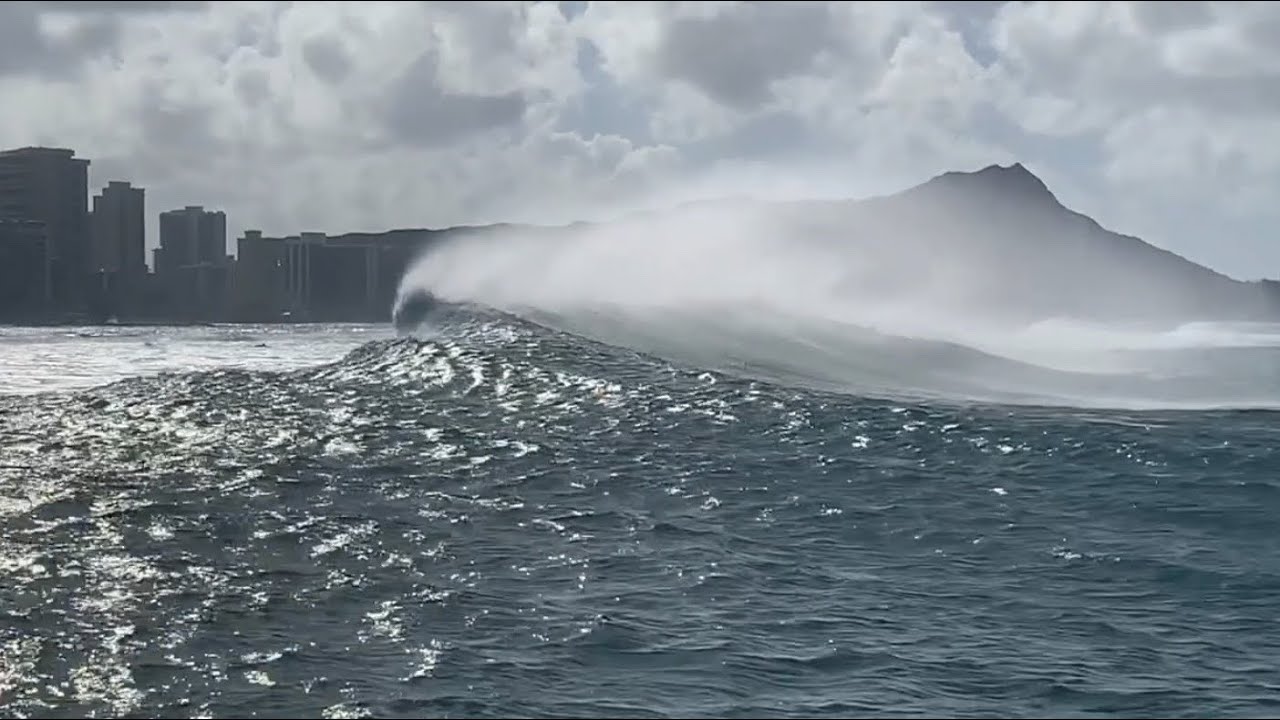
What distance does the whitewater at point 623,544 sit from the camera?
16.2 m

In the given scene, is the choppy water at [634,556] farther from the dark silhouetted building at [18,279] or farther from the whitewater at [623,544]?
the dark silhouetted building at [18,279]

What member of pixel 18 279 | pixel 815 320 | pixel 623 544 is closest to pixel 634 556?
pixel 623 544

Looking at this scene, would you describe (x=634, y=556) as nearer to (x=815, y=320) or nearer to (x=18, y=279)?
(x=815, y=320)

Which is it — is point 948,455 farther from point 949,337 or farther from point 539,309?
point 949,337

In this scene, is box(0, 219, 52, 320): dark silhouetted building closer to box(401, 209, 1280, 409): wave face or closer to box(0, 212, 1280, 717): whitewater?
box(401, 209, 1280, 409): wave face

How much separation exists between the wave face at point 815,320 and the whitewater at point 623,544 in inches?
71.3

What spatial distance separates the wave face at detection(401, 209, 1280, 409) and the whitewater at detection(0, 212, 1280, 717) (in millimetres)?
1810

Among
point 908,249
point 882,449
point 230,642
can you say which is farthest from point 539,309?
point 908,249

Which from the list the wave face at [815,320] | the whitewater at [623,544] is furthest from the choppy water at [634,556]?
the wave face at [815,320]

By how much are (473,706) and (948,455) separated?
53.6ft

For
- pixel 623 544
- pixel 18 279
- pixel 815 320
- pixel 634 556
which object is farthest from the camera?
pixel 18 279

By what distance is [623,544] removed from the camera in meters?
22.9

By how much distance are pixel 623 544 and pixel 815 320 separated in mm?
49934

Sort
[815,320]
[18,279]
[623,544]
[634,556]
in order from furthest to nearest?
1. [18,279]
2. [815,320]
3. [623,544]
4. [634,556]
